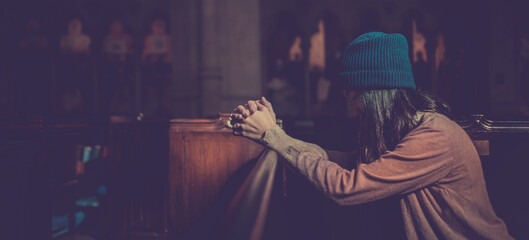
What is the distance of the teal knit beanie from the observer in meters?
1.22

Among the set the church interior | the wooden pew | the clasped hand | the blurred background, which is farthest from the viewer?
the blurred background

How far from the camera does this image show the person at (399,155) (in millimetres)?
1097

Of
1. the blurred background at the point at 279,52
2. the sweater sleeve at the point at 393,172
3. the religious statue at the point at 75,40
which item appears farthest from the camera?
the religious statue at the point at 75,40

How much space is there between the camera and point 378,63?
4.00ft

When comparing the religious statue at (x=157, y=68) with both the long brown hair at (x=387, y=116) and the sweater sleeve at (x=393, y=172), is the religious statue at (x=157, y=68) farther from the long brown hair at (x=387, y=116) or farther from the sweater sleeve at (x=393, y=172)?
the sweater sleeve at (x=393, y=172)

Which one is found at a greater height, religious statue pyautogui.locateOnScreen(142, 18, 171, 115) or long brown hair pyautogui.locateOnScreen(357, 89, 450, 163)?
religious statue pyautogui.locateOnScreen(142, 18, 171, 115)

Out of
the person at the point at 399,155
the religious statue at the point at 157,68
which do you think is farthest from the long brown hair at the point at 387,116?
the religious statue at the point at 157,68

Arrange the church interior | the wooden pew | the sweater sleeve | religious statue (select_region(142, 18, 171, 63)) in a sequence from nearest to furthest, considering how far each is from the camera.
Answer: the sweater sleeve, the wooden pew, the church interior, religious statue (select_region(142, 18, 171, 63))

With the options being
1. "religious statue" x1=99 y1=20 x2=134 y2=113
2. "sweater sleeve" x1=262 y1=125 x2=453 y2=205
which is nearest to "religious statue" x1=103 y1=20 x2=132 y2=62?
"religious statue" x1=99 y1=20 x2=134 y2=113

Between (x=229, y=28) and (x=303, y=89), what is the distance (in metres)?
1.58

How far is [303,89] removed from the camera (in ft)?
19.7

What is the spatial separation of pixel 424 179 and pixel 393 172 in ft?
0.36

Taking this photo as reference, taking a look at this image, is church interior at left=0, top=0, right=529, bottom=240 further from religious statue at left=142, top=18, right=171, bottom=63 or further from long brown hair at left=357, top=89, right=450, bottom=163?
long brown hair at left=357, top=89, right=450, bottom=163

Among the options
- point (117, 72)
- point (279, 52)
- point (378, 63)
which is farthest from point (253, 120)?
point (117, 72)
